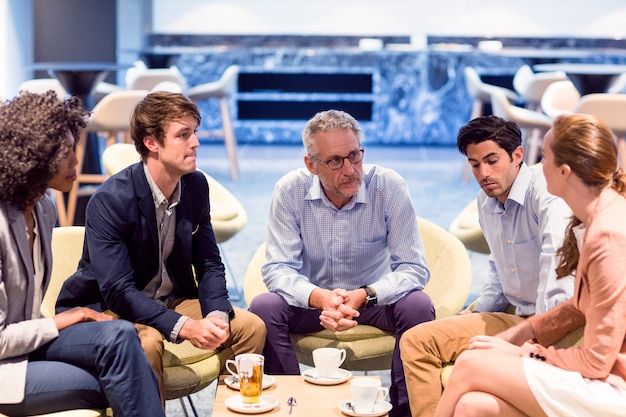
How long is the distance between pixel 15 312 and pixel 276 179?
6.79 metres

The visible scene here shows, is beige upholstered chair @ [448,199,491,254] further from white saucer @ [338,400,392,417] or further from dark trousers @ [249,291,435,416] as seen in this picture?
white saucer @ [338,400,392,417]

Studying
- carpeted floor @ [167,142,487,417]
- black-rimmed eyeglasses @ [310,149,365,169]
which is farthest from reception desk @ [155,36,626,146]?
black-rimmed eyeglasses @ [310,149,365,169]

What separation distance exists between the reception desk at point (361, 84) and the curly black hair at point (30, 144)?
955 cm

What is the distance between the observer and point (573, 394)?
2.36 metres

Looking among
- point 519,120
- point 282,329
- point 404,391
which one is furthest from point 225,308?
point 519,120

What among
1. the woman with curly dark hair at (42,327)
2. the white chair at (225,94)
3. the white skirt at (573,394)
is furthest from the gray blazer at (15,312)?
the white chair at (225,94)

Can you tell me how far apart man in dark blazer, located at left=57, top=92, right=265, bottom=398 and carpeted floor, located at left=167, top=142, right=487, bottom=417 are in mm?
657

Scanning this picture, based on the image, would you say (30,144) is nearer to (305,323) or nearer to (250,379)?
(250,379)

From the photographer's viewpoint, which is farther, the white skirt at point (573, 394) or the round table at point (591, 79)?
the round table at point (591, 79)

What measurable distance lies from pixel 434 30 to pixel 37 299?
1178cm

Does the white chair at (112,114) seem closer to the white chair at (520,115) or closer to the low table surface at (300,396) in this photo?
the white chair at (520,115)

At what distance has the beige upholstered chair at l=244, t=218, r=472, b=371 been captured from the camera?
3246 mm

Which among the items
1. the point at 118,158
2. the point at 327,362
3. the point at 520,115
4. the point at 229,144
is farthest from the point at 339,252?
the point at 229,144

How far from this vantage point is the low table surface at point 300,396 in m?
2.56
